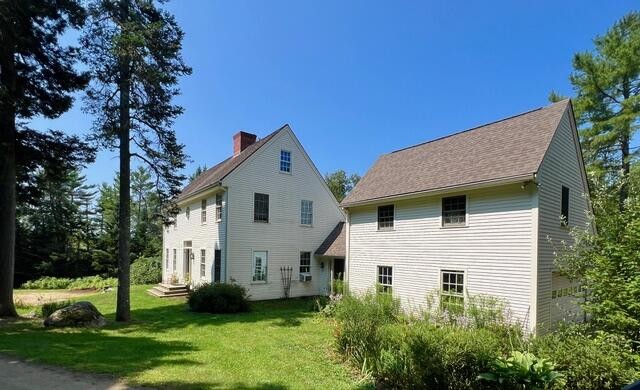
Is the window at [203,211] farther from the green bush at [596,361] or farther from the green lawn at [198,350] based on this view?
the green bush at [596,361]

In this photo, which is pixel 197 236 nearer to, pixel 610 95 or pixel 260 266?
pixel 260 266

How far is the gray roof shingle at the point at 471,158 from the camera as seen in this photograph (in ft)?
34.9

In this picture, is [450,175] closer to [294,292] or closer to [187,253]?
[294,292]

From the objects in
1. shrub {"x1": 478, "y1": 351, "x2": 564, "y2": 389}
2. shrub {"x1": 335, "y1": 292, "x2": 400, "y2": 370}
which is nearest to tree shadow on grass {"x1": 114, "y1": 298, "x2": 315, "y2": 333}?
shrub {"x1": 335, "y1": 292, "x2": 400, "y2": 370}

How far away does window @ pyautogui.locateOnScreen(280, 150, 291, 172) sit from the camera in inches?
751

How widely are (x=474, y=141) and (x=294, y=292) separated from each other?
40.2 feet

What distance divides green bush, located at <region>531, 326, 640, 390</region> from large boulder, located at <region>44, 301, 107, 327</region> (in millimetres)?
12364

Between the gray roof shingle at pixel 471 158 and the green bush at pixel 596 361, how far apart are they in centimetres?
544

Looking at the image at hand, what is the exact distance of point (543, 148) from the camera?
1029cm

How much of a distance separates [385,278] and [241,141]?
13216 millimetres

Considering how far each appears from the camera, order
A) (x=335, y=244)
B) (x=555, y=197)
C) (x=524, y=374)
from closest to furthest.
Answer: (x=524, y=374)
(x=555, y=197)
(x=335, y=244)

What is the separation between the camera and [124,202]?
1257 centimetres

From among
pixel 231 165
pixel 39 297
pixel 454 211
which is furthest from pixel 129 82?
pixel 39 297

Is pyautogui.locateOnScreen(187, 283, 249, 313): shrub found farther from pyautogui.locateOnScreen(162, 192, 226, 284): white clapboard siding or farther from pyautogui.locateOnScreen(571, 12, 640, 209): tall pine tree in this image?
pyautogui.locateOnScreen(571, 12, 640, 209): tall pine tree
